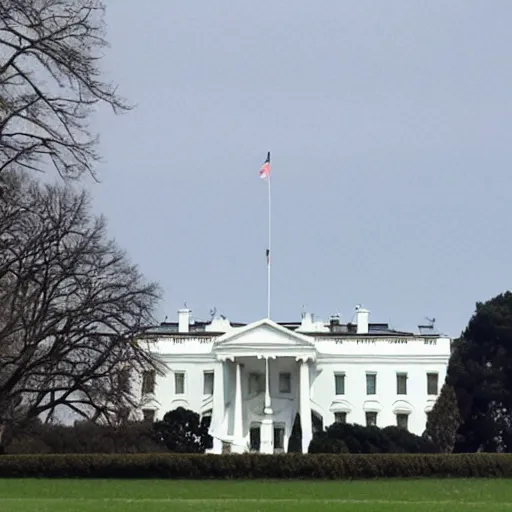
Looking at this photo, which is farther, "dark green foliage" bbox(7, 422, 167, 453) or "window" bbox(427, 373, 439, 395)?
"window" bbox(427, 373, 439, 395)

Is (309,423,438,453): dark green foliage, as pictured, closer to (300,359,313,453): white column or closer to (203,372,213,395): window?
(300,359,313,453): white column

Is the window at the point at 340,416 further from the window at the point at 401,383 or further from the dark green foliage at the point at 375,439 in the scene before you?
the dark green foliage at the point at 375,439

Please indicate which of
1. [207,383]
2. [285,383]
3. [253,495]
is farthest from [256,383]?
[253,495]

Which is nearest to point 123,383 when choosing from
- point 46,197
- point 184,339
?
point 46,197

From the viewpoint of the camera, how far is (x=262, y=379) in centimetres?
8525

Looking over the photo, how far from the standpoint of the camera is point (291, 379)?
84125 mm

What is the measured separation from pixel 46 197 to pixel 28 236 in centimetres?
454

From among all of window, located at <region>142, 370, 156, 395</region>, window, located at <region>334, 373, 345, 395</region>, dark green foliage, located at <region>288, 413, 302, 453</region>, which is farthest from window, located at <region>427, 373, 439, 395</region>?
window, located at <region>142, 370, 156, 395</region>

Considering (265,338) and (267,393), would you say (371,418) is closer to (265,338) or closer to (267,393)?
(267,393)

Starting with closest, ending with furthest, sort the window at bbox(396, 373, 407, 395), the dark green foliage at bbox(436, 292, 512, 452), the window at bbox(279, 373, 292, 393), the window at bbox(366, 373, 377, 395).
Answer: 1. the dark green foliage at bbox(436, 292, 512, 452)
2. the window at bbox(396, 373, 407, 395)
3. the window at bbox(366, 373, 377, 395)
4. the window at bbox(279, 373, 292, 393)

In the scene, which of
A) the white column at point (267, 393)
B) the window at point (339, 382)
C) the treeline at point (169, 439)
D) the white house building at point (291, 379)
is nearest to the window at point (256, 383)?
the white house building at point (291, 379)

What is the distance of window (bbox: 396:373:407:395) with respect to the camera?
8325cm

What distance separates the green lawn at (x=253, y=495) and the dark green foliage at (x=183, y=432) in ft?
94.2

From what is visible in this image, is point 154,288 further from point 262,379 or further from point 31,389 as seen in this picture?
point 262,379
